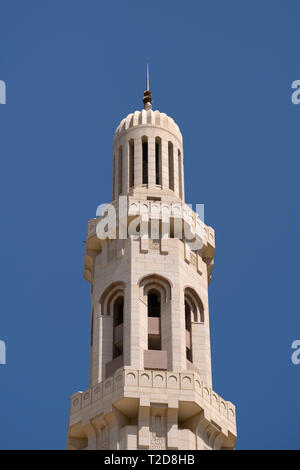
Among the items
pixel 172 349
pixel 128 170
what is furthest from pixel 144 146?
pixel 172 349

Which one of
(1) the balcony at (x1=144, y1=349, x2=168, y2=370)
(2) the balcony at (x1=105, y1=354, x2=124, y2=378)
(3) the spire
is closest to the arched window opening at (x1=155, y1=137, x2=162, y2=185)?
(3) the spire

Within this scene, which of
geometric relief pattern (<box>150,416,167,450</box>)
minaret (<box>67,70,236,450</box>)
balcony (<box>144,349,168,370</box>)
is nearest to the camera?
geometric relief pattern (<box>150,416,167,450</box>)

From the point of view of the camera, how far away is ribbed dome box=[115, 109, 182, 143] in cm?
7906

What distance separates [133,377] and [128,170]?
49.3 ft

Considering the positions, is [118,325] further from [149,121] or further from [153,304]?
[149,121]

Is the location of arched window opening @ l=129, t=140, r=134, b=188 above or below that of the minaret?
above

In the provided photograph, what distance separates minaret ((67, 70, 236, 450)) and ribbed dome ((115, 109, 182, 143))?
81 millimetres

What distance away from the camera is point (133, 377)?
6694cm

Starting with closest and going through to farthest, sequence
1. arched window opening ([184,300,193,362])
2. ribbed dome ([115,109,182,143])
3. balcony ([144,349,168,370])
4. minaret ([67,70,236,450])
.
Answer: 1. minaret ([67,70,236,450])
2. balcony ([144,349,168,370])
3. arched window opening ([184,300,193,362])
4. ribbed dome ([115,109,182,143])

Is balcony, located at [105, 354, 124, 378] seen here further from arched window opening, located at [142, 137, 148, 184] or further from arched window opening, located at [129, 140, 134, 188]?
arched window opening, located at [142, 137, 148, 184]

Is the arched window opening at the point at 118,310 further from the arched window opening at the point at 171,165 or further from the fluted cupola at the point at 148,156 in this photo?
the arched window opening at the point at 171,165

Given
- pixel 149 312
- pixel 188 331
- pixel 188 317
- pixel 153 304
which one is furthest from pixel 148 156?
pixel 188 331

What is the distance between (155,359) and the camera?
68875 mm
